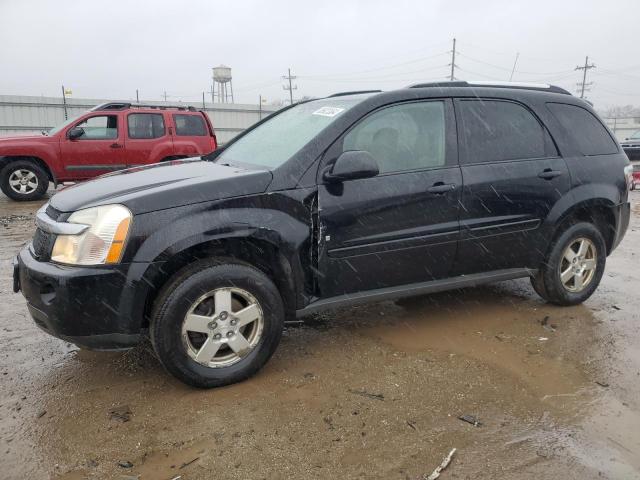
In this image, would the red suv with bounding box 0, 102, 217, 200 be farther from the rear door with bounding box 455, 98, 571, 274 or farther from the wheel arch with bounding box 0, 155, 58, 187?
the rear door with bounding box 455, 98, 571, 274

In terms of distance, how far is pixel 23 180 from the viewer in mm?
10438

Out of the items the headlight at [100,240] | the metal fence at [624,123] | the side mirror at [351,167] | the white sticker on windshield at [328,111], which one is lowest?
the headlight at [100,240]

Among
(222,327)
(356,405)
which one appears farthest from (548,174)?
(222,327)

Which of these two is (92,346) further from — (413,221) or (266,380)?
(413,221)

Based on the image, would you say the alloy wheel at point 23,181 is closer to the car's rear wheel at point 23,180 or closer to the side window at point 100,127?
the car's rear wheel at point 23,180

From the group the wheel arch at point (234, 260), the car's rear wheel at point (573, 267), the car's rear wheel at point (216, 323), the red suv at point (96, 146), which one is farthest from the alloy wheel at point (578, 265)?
the red suv at point (96, 146)

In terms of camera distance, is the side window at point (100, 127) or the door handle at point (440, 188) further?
the side window at point (100, 127)

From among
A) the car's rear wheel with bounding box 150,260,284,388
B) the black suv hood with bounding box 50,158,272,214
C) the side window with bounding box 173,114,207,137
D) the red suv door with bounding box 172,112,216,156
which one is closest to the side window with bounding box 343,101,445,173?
the black suv hood with bounding box 50,158,272,214

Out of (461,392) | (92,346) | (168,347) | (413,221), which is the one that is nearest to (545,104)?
(413,221)

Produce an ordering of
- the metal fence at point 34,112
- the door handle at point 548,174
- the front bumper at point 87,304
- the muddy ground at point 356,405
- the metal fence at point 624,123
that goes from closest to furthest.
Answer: the muddy ground at point 356,405
the front bumper at point 87,304
the door handle at point 548,174
the metal fence at point 34,112
the metal fence at point 624,123

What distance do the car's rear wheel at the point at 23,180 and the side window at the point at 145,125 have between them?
194 centimetres

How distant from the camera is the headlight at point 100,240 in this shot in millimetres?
2725

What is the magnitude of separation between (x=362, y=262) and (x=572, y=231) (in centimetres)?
195

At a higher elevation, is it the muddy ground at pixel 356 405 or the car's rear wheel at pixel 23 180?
the car's rear wheel at pixel 23 180
